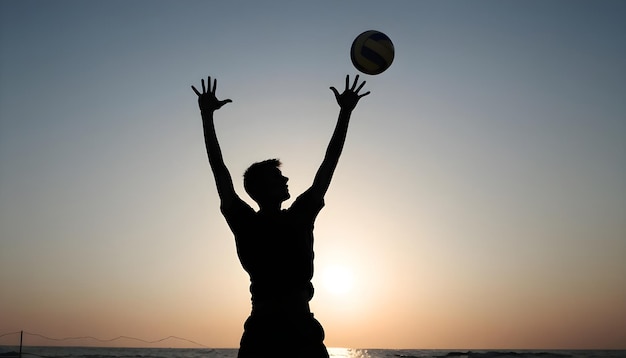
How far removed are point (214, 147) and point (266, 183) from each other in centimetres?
39

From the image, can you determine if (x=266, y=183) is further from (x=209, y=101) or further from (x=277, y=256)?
(x=209, y=101)

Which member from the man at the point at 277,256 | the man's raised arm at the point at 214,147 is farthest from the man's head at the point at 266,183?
the man's raised arm at the point at 214,147

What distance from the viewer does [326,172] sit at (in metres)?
3.49

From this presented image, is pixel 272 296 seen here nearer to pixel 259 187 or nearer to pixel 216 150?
pixel 259 187

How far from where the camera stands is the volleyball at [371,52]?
5869 mm

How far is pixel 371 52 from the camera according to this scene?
5883 mm

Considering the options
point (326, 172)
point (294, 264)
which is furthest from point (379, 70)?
point (294, 264)

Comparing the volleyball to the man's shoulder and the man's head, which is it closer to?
the man's head

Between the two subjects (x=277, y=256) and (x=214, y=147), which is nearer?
(x=277, y=256)

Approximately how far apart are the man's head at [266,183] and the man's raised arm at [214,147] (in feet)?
0.37

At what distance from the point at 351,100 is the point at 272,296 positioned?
1269 millimetres

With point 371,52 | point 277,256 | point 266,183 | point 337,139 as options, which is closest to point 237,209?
point 266,183

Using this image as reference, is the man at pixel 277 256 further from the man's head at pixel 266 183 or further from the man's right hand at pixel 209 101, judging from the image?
the man's right hand at pixel 209 101

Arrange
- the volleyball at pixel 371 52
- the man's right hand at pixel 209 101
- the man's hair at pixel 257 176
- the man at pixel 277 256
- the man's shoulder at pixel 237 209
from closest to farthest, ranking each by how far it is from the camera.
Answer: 1. the man at pixel 277 256
2. the man's shoulder at pixel 237 209
3. the man's hair at pixel 257 176
4. the man's right hand at pixel 209 101
5. the volleyball at pixel 371 52
